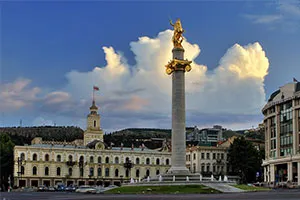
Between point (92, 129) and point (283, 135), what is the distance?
65.1m

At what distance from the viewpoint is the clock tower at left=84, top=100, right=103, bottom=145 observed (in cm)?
15200

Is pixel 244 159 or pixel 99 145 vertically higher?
pixel 99 145

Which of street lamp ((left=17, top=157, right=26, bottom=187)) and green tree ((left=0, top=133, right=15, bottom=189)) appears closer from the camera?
street lamp ((left=17, top=157, right=26, bottom=187))

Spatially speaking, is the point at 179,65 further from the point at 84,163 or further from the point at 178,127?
the point at 84,163

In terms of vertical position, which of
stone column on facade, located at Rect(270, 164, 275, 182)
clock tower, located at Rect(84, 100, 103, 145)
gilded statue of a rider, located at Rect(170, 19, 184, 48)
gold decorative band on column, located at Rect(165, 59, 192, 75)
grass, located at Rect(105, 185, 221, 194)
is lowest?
stone column on facade, located at Rect(270, 164, 275, 182)

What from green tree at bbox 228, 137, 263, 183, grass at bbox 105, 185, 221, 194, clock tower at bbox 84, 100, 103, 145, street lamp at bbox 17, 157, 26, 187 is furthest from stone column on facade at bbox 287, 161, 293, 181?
clock tower at bbox 84, 100, 103, 145

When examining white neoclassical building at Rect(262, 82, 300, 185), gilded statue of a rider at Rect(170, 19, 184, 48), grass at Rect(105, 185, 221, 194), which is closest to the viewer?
grass at Rect(105, 185, 221, 194)

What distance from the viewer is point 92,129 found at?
502 ft

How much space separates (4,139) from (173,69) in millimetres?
91690

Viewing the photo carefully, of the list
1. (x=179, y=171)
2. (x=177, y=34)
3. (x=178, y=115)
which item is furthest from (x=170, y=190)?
(x=177, y=34)

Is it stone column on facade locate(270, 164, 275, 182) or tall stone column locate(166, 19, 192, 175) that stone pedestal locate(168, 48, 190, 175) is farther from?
stone column on facade locate(270, 164, 275, 182)

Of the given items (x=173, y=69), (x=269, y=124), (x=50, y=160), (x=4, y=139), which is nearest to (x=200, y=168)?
(x=269, y=124)

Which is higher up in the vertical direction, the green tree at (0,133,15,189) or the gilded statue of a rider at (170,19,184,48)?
the gilded statue of a rider at (170,19,184,48)

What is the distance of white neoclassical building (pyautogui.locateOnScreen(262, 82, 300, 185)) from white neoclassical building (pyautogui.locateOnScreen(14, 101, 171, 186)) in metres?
37.6
